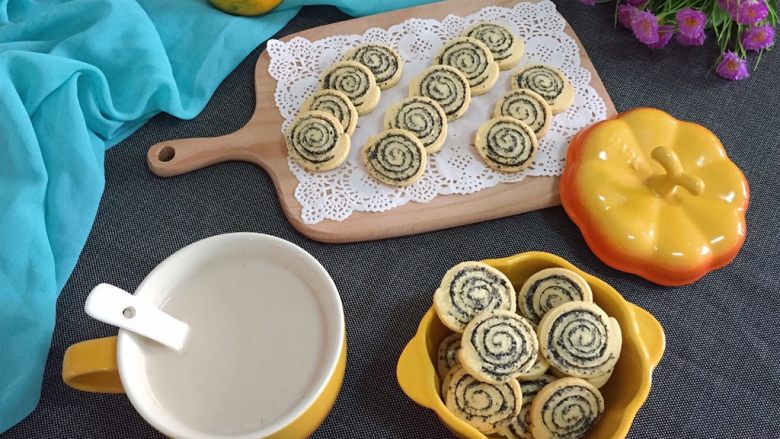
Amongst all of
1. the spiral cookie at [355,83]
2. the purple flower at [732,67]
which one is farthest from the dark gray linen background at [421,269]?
the spiral cookie at [355,83]

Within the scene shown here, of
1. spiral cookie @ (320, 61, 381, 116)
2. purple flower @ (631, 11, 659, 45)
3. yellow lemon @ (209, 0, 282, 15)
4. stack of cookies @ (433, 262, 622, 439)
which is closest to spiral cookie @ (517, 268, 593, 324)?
stack of cookies @ (433, 262, 622, 439)

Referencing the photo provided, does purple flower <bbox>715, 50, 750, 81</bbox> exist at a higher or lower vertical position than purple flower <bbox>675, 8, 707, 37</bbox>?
lower

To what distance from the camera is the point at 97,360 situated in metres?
0.56

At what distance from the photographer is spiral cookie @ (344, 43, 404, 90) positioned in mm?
902

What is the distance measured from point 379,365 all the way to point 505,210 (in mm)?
239

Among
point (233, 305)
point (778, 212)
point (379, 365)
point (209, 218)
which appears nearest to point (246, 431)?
point (233, 305)

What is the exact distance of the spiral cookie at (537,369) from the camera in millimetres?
660

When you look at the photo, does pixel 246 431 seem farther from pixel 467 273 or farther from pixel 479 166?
pixel 479 166

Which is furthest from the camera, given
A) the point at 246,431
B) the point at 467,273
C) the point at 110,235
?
the point at 110,235

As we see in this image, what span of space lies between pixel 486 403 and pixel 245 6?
0.63 meters

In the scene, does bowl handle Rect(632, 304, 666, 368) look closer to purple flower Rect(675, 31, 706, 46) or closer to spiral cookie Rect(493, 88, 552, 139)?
spiral cookie Rect(493, 88, 552, 139)

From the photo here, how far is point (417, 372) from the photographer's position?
66 cm

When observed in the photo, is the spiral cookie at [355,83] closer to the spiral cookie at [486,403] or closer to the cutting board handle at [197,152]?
the cutting board handle at [197,152]

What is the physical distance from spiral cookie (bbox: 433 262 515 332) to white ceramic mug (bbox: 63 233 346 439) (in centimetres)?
13
